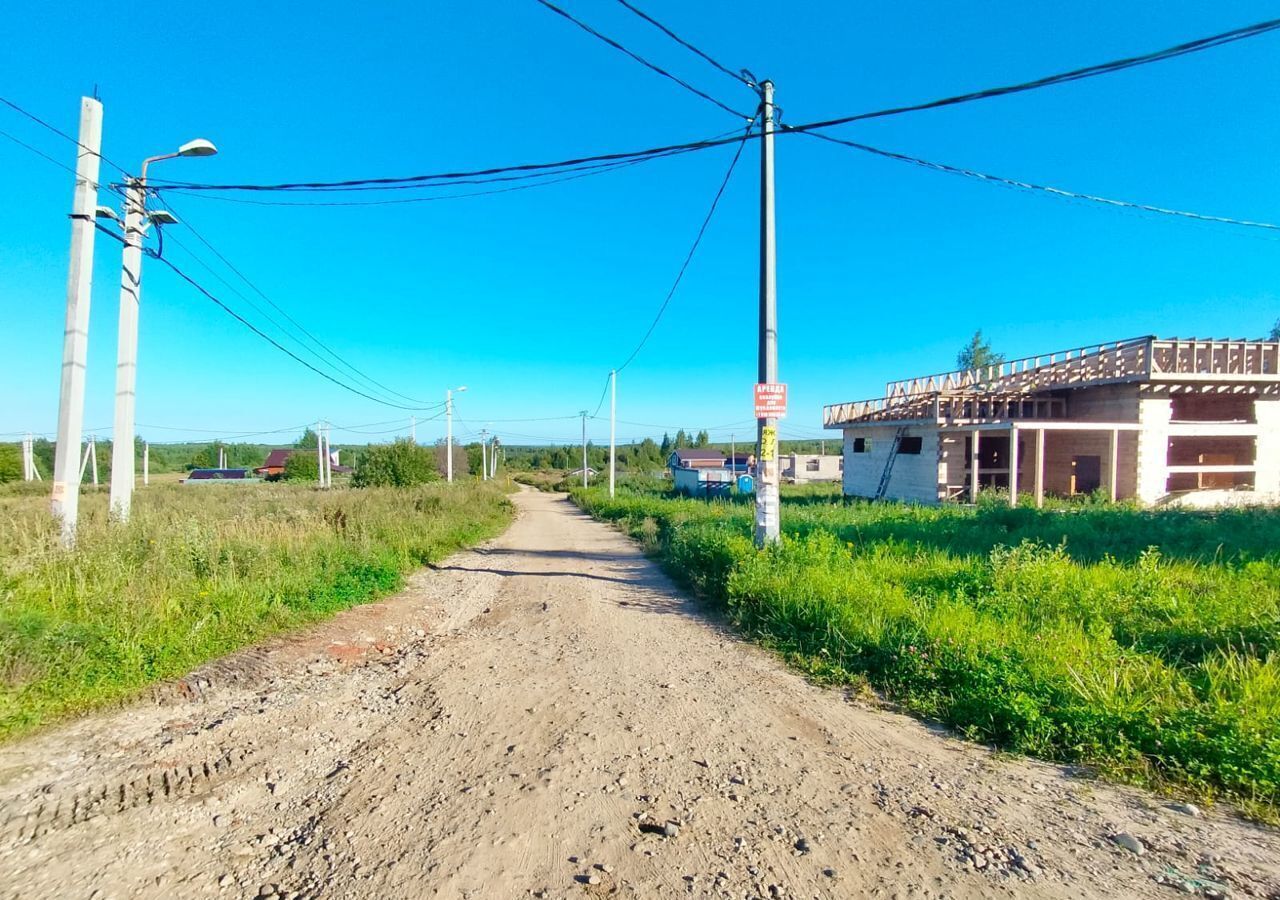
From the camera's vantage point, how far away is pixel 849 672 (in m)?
5.09

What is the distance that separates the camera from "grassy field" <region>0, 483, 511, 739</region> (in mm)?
4367

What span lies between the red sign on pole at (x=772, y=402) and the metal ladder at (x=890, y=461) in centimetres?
1679

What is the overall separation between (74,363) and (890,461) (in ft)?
80.4

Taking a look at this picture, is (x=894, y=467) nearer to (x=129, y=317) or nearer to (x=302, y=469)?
(x=129, y=317)

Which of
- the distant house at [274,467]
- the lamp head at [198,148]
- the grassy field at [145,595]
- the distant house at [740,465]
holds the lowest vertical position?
the distant house at [274,467]

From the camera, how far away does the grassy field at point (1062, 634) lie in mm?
3521

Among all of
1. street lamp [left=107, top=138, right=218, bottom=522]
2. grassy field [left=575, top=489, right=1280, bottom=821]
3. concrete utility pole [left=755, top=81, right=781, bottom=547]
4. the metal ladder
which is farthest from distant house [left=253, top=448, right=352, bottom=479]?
grassy field [left=575, top=489, right=1280, bottom=821]

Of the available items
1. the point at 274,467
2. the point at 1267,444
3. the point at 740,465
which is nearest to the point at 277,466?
the point at 274,467

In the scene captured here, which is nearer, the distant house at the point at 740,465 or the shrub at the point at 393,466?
the shrub at the point at 393,466

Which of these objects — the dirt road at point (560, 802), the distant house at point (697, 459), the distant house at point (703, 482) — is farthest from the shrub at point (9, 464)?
the dirt road at point (560, 802)

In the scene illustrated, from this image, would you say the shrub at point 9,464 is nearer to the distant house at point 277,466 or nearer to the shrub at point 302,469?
the shrub at point 302,469

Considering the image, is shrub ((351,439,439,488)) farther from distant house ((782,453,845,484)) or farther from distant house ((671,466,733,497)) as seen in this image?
distant house ((782,453,845,484))

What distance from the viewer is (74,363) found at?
284 inches

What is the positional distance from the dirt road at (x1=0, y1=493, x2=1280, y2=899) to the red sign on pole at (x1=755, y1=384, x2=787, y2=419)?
435 cm
